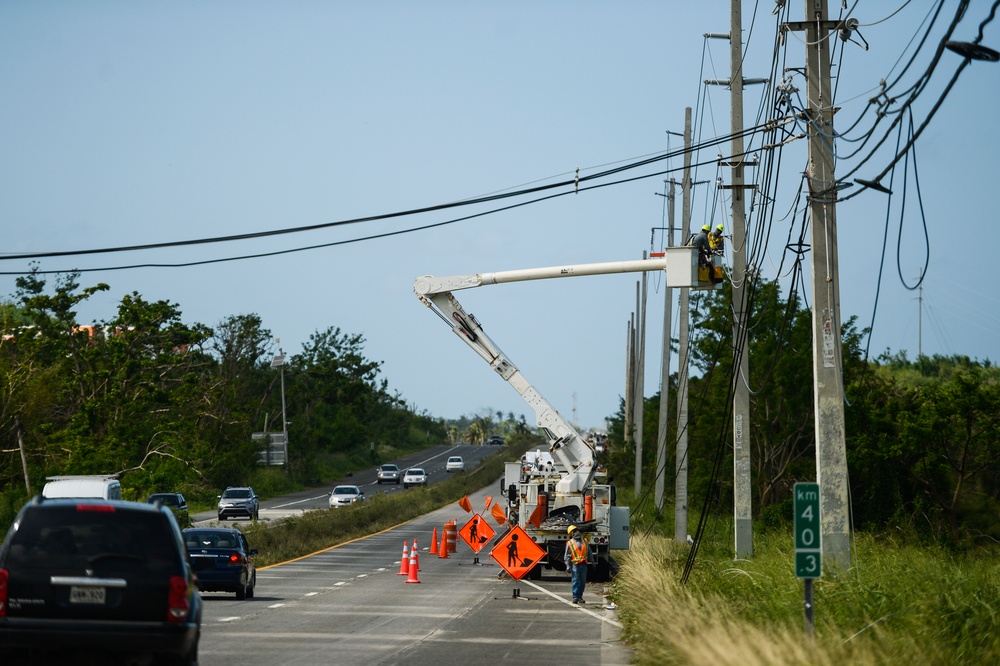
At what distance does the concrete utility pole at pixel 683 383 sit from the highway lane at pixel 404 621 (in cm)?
314

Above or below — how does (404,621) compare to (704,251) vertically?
below

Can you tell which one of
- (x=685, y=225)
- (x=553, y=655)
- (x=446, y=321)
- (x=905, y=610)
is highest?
(x=685, y=225)

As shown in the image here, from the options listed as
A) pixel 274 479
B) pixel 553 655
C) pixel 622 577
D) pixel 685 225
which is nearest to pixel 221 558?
pixel 622 577

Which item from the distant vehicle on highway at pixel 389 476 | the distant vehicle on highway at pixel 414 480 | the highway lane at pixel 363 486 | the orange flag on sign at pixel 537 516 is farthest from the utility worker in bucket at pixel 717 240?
the distant vehicle on highway at pixel 389 476

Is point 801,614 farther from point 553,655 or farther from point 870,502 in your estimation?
point 870,502

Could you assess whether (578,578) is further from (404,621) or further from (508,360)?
(508,360)

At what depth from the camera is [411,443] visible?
16662 cm

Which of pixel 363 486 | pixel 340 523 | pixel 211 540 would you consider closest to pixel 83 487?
pixel 211 540

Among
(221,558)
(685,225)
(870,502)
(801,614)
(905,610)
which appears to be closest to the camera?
(905,610)

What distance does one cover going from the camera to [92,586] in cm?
1094

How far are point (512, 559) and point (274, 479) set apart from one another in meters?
71.0

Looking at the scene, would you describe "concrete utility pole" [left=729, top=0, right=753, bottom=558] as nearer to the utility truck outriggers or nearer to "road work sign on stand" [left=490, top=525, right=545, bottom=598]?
"road work sign on stand" [left=490, top=525, right=545, bottom=598]

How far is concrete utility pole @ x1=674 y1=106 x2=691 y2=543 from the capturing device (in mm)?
32181

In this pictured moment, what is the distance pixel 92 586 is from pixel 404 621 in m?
10.6
